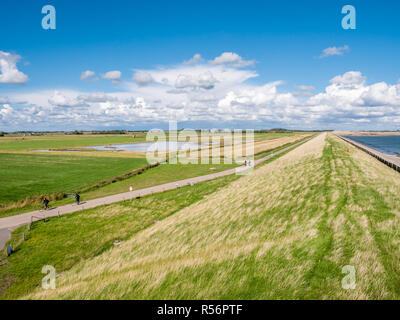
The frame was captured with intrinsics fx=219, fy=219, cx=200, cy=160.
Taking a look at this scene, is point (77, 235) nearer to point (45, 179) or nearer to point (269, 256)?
point (269, 256)

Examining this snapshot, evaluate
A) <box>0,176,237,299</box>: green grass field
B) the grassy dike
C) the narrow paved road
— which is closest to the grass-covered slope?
<box>0,176,237,299</box>: green grass field

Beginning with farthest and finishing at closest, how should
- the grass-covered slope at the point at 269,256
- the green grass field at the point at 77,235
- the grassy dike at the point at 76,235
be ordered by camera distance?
the green grass field at the point at 77,235
the grassy dike at the point at 76,235
the grass-covered slope at the point at 269,256

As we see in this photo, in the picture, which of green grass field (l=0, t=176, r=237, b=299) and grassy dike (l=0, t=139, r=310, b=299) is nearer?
grassy dike (l=0, t=139, r=310, b=299)

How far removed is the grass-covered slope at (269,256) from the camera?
7.77 metres

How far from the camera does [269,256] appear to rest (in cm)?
969

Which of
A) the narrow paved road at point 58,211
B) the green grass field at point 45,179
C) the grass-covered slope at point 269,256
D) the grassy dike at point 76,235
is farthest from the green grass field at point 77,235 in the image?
the green grass field at point 45,179

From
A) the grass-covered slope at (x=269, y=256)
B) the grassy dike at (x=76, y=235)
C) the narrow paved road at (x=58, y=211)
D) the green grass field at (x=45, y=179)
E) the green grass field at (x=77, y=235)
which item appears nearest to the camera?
the grass-covered slope at (x=269, y=256)

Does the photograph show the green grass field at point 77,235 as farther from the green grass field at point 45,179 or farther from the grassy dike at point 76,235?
the green grass field at point 45,179

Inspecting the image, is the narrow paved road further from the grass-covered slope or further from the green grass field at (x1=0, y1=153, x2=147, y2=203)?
the grass-covered slope

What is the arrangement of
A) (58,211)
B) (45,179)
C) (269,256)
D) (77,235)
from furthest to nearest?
1. (45,179)
2. (58,211)
3. (77,235)
4. (269,256)

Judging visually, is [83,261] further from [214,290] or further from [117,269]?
[214,290]

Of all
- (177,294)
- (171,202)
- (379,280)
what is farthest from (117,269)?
(171,202)

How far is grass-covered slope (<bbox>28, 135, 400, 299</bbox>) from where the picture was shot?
7.77 metres

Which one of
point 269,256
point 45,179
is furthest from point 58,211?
point 269,256
